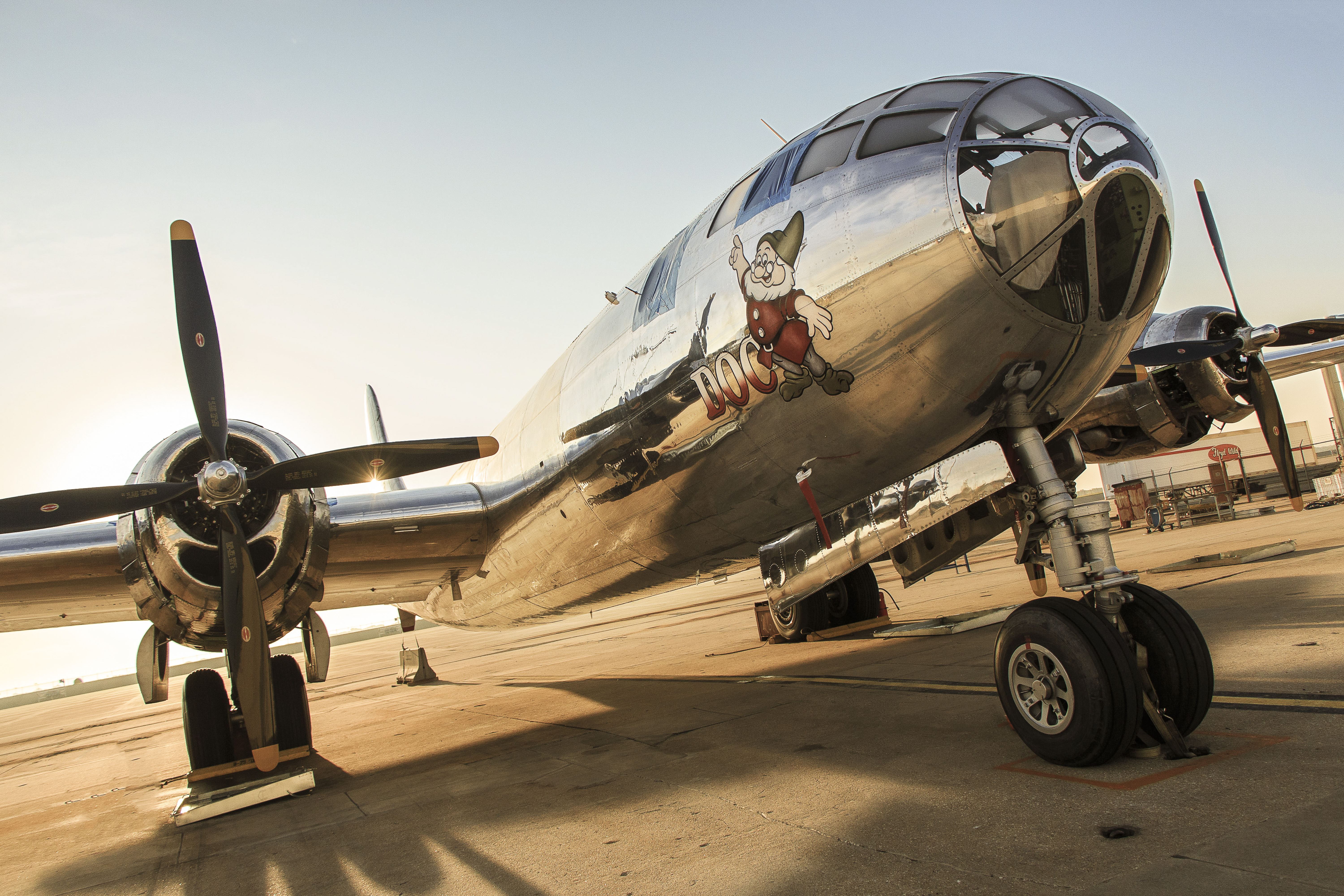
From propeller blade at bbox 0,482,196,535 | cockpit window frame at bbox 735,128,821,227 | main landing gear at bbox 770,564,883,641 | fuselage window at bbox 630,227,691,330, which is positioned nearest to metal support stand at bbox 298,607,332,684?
propeller blade at bbox 0,482,196,535

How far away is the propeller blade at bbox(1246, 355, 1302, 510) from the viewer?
978cm

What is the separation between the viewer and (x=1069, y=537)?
4.88 meters

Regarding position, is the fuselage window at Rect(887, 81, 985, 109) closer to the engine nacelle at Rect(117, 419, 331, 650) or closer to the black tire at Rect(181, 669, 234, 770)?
the engine nacelle at Rect(117, 419, 331, 650)

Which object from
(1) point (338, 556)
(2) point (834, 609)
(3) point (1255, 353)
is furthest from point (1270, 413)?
(1) point (338, 556)

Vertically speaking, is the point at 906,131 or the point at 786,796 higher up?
the point at 906,131

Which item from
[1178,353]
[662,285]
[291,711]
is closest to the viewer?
[662,285]

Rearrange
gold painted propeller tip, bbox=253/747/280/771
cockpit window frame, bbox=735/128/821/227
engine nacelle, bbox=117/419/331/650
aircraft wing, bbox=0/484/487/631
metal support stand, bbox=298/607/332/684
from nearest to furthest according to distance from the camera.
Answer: cockpit window frame, bbox=735/128/821/227, gold painted propeller tip, bbox=253/747/280/771, engine nacelle, bbox=117/419/331/650, aircraft wing, bbox=0/484/487/631, metal support stand, bbox=298/607/332/684

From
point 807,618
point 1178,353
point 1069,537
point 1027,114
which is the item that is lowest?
point 807,618

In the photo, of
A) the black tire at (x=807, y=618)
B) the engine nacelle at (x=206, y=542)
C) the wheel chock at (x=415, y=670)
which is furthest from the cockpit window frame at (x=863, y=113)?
the wheel chock at (x=415, y=670)

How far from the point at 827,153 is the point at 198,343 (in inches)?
267

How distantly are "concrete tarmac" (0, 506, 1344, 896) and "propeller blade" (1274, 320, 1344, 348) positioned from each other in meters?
3.26

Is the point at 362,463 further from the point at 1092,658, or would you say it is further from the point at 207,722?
the point at 1092,658

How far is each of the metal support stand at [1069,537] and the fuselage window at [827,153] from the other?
188cm

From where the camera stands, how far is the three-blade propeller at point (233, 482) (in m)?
7.48
